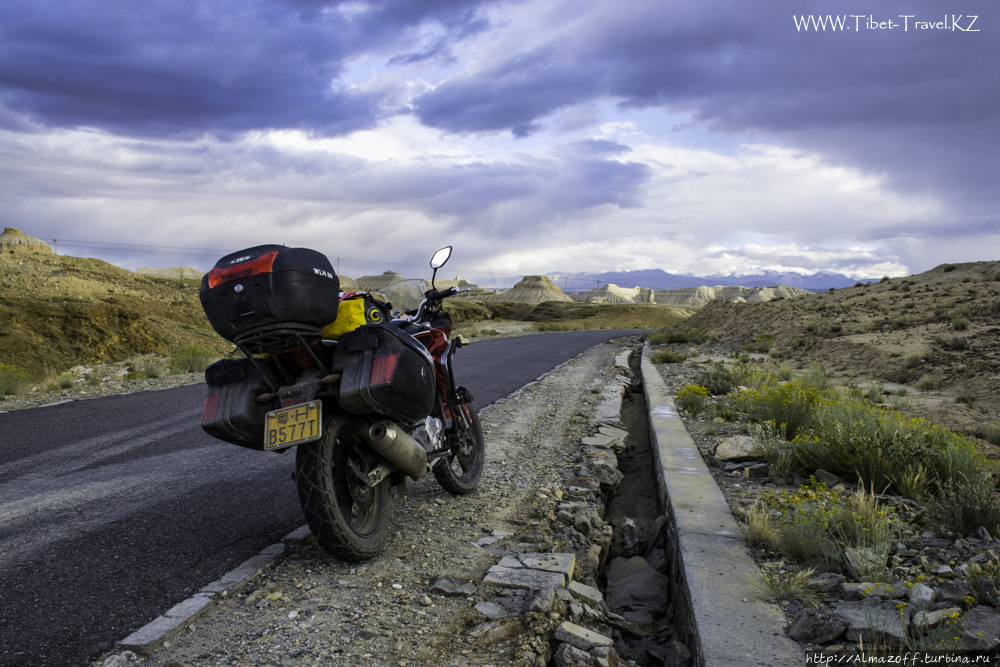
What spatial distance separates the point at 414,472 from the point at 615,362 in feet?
41.1

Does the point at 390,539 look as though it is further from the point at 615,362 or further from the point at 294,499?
the point at 615,362

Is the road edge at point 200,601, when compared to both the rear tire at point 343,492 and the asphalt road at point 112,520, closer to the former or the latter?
the asphalt road at point 112,520

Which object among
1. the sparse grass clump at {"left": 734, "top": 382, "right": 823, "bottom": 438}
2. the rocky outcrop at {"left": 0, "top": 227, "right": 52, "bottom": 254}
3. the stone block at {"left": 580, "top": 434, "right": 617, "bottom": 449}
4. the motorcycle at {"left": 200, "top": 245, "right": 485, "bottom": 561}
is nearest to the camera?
the motorcycle at {"left": 200, "top": 245, "right": 485, "bottom": 561}

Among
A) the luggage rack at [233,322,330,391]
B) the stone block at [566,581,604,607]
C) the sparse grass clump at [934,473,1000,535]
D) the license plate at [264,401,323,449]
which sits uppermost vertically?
the luggage rack at [233,322,330,391]

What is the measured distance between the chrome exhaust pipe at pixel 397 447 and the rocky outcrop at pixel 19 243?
4938 cm

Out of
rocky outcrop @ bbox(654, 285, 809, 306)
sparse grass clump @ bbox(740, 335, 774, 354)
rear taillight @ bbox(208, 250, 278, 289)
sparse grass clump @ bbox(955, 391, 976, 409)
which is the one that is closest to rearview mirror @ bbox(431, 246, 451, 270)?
rear taillight @ bbox(208, 250, 278, 289)

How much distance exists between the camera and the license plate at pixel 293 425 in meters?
3.28

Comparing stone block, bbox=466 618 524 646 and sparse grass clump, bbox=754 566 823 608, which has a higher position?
sparse grass clump, bbox=754 566 823 608

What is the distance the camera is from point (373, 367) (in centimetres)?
351

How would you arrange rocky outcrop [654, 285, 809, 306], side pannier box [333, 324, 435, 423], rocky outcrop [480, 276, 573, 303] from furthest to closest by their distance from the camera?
1. rocky outcrop [654, 285, 809, 306]
2. rocky outcrop [480, 276, 573, 303]
3. side pannier box [333, 324, 435, 423]

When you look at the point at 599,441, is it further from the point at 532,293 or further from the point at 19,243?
the point at 532,293

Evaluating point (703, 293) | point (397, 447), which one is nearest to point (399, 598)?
point (397, 447)

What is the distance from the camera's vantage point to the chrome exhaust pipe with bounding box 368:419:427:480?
145 inches

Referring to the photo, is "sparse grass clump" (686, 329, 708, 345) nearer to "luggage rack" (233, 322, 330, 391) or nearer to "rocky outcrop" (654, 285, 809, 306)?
"luggage rack" (233, 322, 330, 391)
